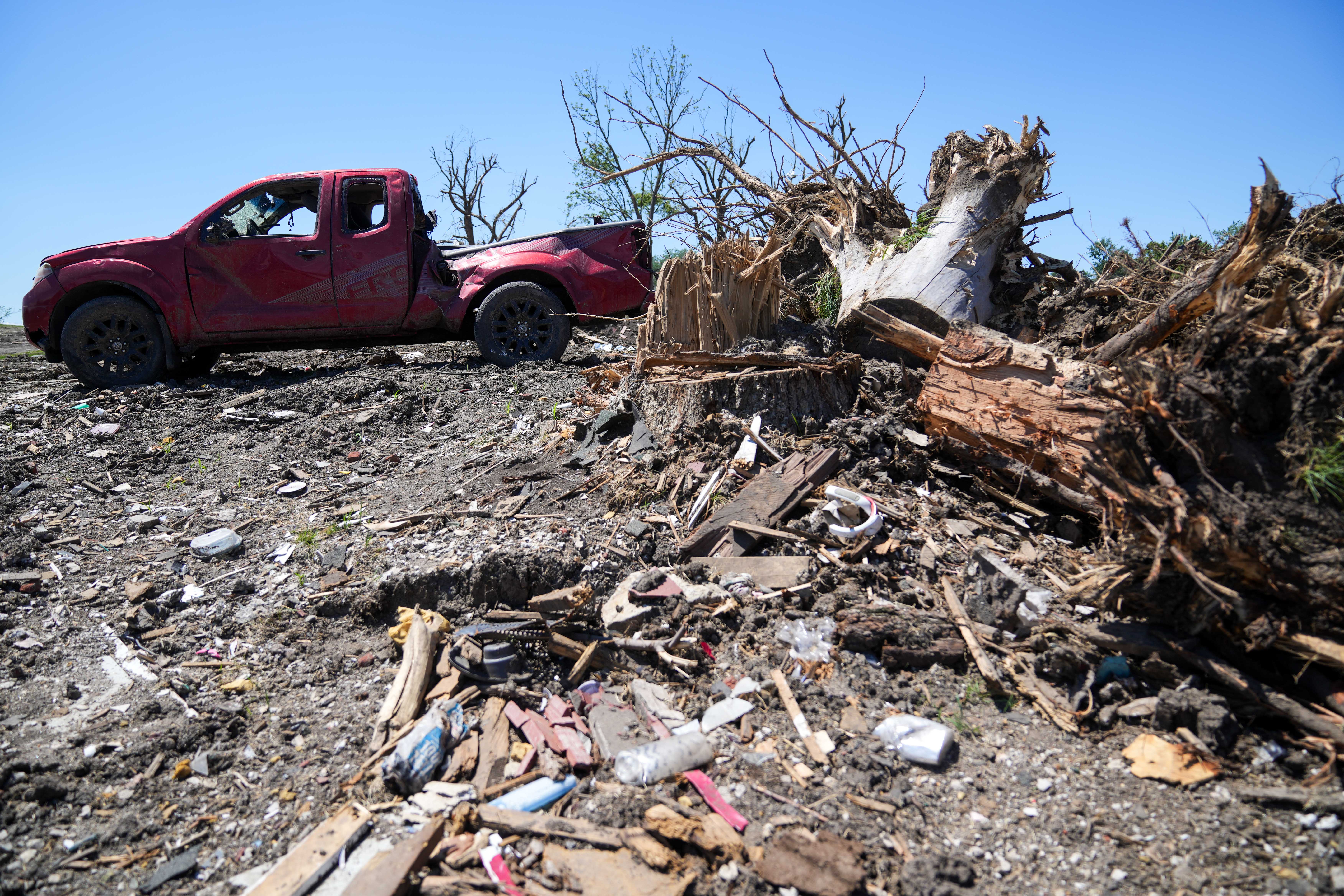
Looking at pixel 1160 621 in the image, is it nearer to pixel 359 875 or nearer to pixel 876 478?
pixel 876 478

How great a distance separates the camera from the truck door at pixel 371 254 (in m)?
7.78

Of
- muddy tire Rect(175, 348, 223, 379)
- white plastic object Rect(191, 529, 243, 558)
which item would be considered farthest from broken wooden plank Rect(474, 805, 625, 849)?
muddy tire Rect(175, 348, 223, 379)

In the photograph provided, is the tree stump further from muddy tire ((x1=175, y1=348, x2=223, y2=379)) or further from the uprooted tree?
muddy tire ((x1=175, y1=348, x2=223, y2=379))

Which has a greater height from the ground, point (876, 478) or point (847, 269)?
point (847, 269)

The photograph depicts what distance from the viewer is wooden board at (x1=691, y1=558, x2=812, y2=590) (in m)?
3.48

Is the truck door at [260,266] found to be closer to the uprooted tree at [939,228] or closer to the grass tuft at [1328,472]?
the uprooted tree at [939,228]

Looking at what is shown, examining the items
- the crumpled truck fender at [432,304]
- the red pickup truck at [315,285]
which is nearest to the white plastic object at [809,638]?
the red pickup truck at [315,285]

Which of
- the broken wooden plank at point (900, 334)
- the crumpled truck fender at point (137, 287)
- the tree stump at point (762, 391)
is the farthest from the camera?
the crumpled truck fender at point (137, 287)

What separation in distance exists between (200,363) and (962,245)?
28.1 ft

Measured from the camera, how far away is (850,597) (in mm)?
3293

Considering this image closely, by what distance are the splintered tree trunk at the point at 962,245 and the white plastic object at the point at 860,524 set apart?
182 cm

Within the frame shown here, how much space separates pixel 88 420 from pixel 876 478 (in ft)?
24.1

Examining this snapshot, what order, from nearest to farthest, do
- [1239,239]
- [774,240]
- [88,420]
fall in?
[1239,239] < [774,240] < [88,420]

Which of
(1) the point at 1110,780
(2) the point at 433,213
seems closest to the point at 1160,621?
(1) the point at 1110,780
